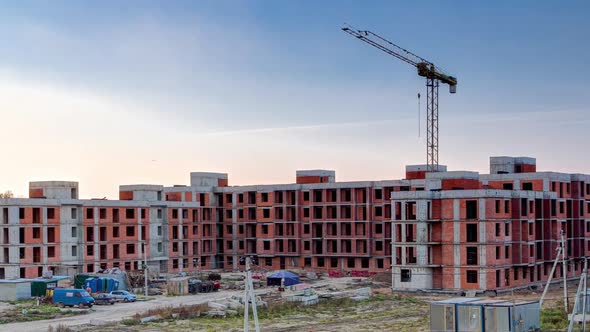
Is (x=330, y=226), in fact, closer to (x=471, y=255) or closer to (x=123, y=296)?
(x=471, y=255)

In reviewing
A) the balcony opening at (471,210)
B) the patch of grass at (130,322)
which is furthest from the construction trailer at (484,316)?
the balcony opening at (471,210)

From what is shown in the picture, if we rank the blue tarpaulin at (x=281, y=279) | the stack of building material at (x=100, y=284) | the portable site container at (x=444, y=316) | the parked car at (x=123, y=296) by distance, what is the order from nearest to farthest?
the portable site container at (x=444, y=316) → the parked car at (x=123, y=296) → the stack of building material at (x=100, y=284) → the blue tarpaulin at (x=281, y=279)

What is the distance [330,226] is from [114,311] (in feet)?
161

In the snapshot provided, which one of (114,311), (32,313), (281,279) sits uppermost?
(32,313)

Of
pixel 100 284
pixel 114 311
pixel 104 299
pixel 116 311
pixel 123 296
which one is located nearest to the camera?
pixel 116 311

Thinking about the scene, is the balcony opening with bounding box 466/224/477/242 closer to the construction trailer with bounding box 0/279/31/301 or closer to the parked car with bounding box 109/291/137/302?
the parked car with bounding box 109/291/137/302

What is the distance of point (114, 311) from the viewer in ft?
247

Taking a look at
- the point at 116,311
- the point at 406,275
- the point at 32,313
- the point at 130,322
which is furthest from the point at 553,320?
the point at 32,313

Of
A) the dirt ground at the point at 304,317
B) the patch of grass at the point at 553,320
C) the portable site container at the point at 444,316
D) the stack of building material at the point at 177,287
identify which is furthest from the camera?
the stack of building material at the point at 177,287

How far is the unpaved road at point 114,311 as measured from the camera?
65.2 metres

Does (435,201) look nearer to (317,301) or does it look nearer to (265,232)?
(317,301)

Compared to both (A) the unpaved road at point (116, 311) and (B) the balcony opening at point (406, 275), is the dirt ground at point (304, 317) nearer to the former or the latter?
(A) the unpaved road at point (116, 311)

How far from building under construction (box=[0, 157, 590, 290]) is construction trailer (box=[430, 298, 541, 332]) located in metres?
29.9

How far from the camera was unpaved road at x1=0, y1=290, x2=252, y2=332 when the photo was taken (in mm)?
65188
